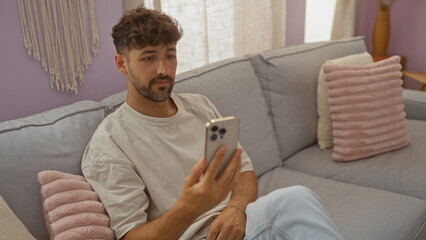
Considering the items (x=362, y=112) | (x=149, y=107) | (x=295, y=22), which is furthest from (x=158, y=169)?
(x=295, y=22)

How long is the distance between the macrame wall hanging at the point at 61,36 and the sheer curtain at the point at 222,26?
8.6 inches

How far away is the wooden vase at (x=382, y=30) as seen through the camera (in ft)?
9.67

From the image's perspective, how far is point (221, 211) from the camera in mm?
1235

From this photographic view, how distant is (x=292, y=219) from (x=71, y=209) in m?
0.56

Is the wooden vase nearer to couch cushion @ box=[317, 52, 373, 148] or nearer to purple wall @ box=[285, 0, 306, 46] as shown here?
purple wall @ box=[285, 0, 306, 46]

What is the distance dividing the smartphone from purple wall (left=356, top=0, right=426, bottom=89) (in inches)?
113

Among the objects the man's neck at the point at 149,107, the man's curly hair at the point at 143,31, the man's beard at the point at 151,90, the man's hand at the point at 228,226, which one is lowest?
the man's hand at the point at 228,226

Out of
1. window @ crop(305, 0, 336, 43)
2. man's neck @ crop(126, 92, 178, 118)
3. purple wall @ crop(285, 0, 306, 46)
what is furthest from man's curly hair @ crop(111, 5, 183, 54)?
window @ crop(305, 0, 336, 43)

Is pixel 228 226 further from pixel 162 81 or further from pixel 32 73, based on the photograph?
pixel 32 73

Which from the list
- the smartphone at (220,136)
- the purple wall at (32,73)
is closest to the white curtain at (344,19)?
the purple wall at (32,73)

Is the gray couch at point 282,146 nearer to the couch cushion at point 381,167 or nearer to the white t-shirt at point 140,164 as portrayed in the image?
the couch cushion at point 381,167

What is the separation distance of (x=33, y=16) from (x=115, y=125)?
560 mm

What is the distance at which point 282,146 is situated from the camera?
6.01ft

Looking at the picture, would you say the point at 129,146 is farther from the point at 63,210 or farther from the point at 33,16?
the point at 33,16
